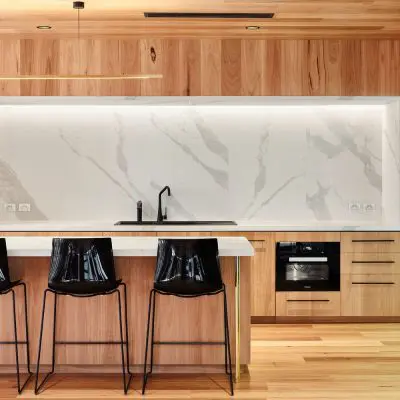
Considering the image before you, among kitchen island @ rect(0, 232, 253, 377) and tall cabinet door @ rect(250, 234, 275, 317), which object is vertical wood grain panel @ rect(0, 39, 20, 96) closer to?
kitchen island @ rect(0, 232, 253, 377)

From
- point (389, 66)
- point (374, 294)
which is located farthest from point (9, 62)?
point (374, 294)

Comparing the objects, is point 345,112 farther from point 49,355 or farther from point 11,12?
point 49,355

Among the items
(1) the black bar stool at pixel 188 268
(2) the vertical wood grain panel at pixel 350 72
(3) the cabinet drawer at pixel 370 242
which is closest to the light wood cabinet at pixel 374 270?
(3) the cabinet drawer at pixel 370 242

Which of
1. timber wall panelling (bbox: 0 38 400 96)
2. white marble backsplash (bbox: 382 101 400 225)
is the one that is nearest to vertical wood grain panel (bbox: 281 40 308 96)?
timber wall panelling (bbox: 0 38 400 96)

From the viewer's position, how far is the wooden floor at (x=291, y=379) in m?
3.98

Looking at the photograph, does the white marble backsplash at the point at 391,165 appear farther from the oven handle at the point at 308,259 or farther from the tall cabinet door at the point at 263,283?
the tall cabinet door at the point at 263,283

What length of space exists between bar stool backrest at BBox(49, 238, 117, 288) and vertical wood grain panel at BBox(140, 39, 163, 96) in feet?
7.72

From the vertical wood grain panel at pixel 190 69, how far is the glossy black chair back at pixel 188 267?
2.36 m

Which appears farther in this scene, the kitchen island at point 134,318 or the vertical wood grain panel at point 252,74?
the vertical wood grain panel at point 252,74

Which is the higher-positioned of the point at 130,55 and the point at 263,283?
the point at 130,55

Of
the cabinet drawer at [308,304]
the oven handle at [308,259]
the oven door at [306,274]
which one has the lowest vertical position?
the cabinet drawer at [308,304]

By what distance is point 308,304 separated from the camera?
5.86 meters

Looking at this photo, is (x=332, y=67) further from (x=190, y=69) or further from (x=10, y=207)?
(x=10, y=207)

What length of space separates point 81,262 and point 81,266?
0.08 ft
